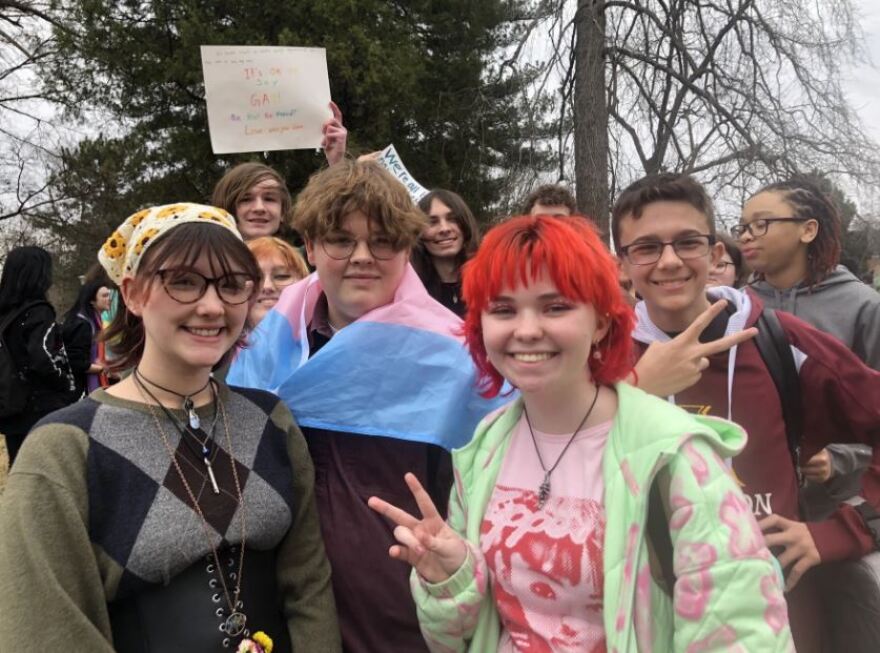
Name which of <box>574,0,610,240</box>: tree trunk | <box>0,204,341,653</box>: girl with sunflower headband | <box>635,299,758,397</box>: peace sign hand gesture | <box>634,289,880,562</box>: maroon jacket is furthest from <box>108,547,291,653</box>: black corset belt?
<box>574,0,610,240</box>: tree trunk

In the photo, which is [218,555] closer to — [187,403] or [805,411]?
[187,403]

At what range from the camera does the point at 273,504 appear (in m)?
1.44

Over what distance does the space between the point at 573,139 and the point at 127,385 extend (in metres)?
5.55

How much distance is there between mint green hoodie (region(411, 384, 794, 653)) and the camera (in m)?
1.12

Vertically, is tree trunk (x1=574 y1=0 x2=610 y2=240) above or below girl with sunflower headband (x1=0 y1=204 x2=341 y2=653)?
above

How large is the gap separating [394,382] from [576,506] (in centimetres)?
59

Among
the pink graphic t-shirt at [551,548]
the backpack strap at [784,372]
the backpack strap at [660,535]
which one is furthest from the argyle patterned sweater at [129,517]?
the backpack strap at [784,372]

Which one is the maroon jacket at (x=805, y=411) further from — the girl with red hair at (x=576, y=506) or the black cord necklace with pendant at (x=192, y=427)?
the black cord necklace with pendant at (x=192, y=427)

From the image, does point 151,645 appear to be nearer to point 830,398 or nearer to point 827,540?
point 827,540

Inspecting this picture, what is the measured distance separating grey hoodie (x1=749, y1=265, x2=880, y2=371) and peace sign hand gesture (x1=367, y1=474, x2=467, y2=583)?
1.89 meters

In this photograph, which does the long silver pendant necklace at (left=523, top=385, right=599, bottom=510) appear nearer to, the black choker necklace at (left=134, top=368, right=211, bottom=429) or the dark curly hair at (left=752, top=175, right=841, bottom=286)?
the black choker necklace at (left=134, top=368, right=211, bottom=429)

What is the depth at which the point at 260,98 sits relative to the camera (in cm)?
329

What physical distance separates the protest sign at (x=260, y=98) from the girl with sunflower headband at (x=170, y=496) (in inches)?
74.4

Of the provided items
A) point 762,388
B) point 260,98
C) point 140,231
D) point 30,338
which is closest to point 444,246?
point 260,98
